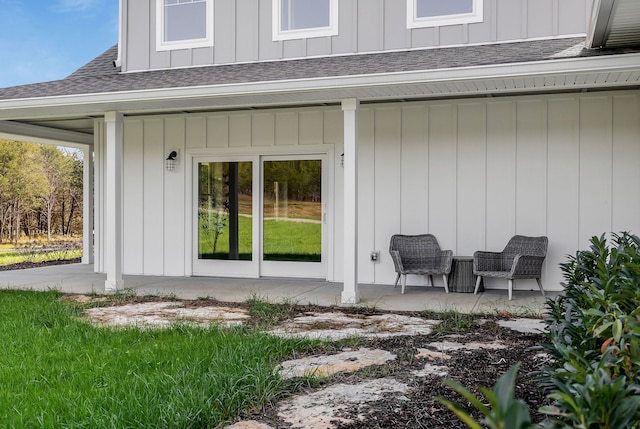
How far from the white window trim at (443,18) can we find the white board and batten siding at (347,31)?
54 millimetres

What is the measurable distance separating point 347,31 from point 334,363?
18.1 feet

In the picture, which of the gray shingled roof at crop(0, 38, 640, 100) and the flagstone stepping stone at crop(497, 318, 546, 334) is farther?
the gray shingled roof at crop(0, 38, 640, 100)

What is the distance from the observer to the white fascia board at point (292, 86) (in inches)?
224

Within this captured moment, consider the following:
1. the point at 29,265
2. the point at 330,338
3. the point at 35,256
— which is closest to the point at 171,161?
the point at 29,265

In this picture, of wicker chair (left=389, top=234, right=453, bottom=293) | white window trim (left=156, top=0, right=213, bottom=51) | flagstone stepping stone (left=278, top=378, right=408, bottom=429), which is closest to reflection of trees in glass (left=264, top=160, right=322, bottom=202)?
wicker chair (left=389, top=234, right=453, bottom=293)

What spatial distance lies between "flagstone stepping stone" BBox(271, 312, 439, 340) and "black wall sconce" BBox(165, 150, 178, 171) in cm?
448

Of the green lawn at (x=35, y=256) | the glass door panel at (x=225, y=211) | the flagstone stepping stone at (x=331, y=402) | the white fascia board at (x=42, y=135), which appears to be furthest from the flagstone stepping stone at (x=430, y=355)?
the green lawn at (x=35, y=256)

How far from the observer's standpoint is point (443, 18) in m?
7.78

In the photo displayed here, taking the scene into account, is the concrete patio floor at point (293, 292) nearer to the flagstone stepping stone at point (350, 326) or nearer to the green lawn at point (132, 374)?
the flagstone stepping stone at point (350, 326)

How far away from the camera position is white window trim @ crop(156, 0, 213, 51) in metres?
8.82

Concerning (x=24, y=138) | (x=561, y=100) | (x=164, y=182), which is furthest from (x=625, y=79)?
(x=24, y=138)

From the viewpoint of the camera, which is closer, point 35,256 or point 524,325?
point 524,325

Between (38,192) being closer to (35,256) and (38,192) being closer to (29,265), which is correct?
(35,256)

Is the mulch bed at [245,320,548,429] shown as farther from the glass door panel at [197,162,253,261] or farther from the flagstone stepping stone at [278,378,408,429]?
the glass door panel at [197,162,253,261]
